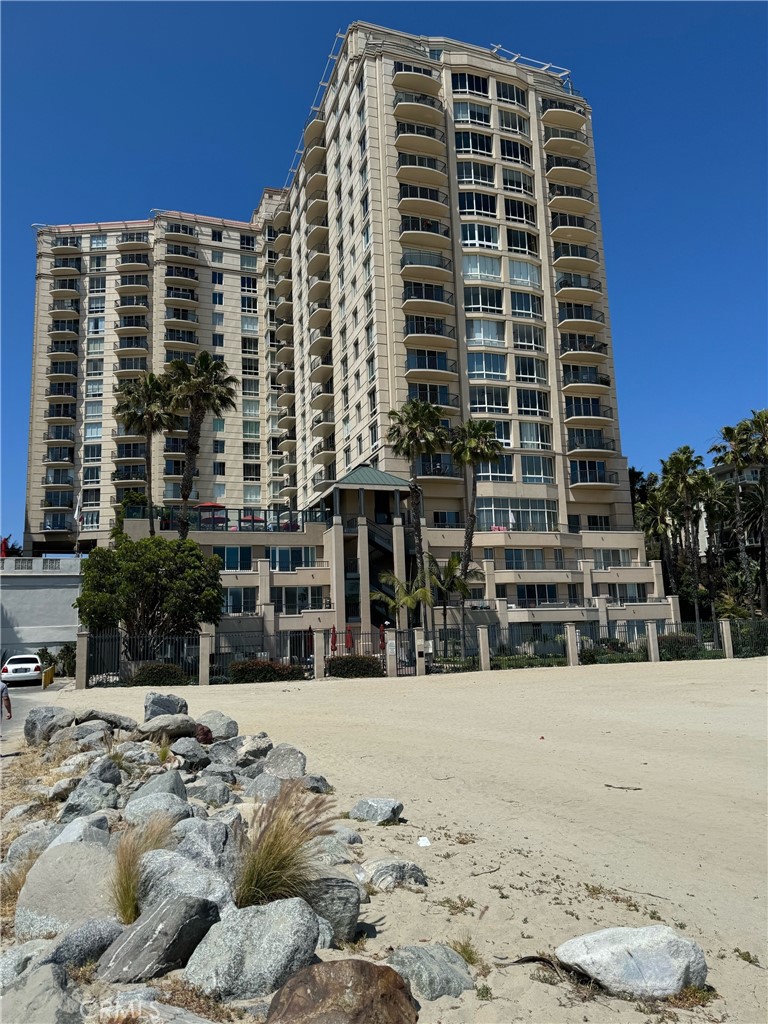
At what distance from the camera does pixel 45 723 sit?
16828 mm

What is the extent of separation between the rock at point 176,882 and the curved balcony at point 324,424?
61556 millimetres

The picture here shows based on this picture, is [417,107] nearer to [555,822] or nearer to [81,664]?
[81,664]

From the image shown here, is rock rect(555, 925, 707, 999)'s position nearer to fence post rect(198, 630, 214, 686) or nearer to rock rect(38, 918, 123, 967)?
rock rect(38, 918, 123, 967)

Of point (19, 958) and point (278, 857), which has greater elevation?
point (278, 857)

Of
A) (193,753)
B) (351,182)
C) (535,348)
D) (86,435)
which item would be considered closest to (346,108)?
(351,182)

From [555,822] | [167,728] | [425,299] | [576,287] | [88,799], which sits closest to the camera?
[88,799]

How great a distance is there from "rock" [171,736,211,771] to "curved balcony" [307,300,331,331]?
197 feet

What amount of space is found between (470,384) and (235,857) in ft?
179

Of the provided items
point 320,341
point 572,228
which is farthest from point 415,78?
point 320,341

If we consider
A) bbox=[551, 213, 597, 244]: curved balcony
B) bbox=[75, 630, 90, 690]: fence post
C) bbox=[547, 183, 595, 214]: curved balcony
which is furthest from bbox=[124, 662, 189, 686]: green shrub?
bbox=[547, 183, 595, 214]: curved balcony

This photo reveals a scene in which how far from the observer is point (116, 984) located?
5.22 metres

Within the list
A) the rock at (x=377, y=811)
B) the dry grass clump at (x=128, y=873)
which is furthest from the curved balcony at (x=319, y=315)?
the dry grass clump at (x=128, y=873)

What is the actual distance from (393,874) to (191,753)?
694 cm

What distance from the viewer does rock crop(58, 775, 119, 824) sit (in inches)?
374
